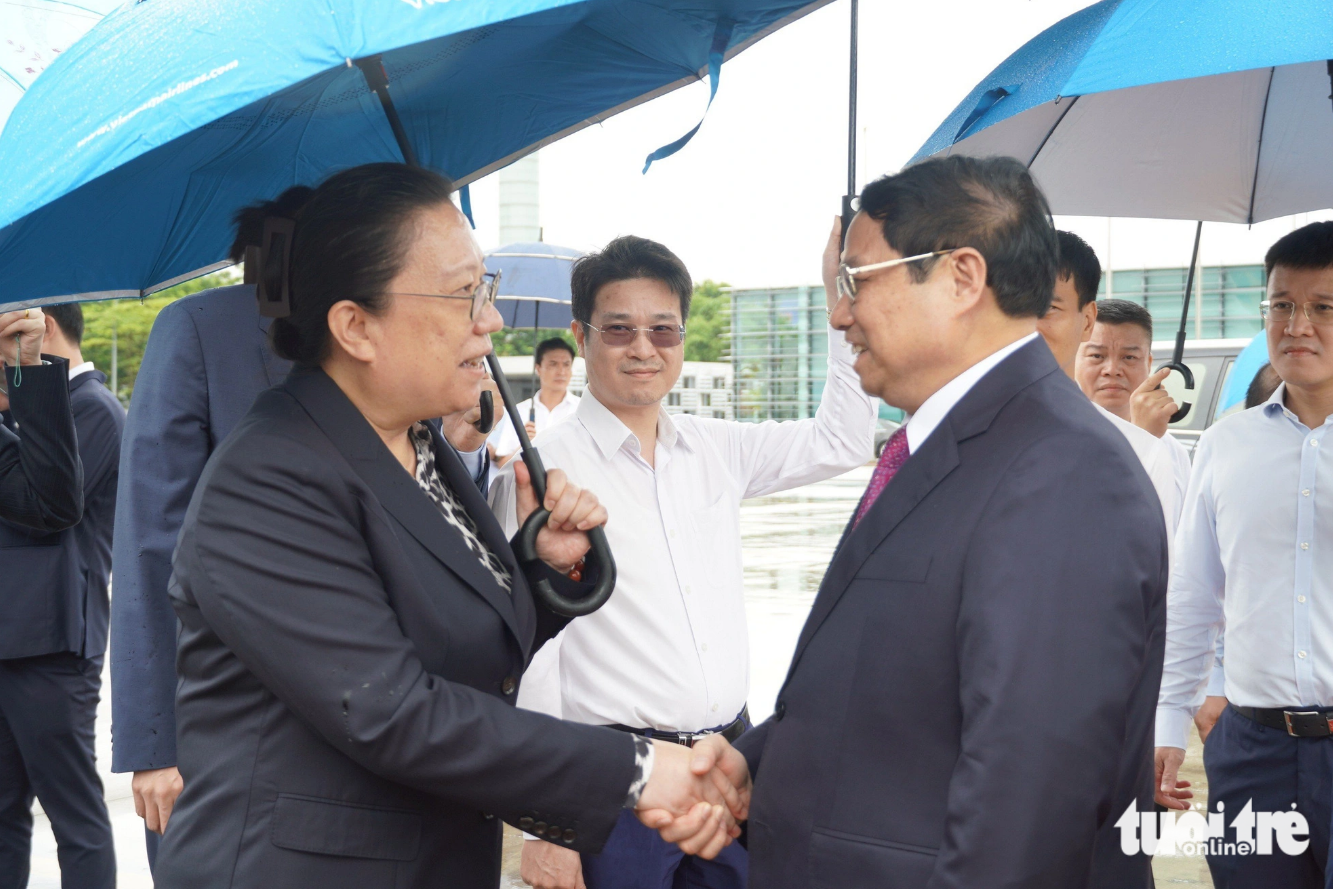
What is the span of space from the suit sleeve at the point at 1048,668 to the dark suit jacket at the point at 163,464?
1.62 meters

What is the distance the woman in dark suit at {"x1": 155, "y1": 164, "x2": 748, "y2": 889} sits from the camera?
1.69 meters

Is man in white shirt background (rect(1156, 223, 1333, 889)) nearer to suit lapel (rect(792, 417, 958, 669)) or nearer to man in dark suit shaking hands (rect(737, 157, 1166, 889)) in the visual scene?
man in dark suit shaking hands (rect(737, 157, 1166, 889))

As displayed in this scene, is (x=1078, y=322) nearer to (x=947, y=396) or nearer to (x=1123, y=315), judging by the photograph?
(x=1123, y=315)

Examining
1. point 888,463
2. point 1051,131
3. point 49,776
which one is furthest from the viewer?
point 49,776

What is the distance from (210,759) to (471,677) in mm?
417

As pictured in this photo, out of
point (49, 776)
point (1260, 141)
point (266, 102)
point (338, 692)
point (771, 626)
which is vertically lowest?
point (771, 626)

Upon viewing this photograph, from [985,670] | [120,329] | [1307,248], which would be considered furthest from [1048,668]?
[120,329]

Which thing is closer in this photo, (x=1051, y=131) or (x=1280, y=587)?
(x=1280, y=587)

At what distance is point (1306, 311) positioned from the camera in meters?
Answer: 2.91

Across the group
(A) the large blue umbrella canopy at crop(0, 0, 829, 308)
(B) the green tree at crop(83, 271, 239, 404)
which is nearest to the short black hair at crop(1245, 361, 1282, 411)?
(A) the large blue umbrella canopy at crop(0, 0, 829, 308)

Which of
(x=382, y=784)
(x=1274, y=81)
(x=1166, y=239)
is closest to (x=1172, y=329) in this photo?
(x=1166, y=239)

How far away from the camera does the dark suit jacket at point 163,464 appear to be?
7.77ft

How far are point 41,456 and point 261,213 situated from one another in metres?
1.78

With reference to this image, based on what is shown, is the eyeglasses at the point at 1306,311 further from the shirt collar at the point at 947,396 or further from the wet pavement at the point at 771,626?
the wet pavement at the point at 771,626
